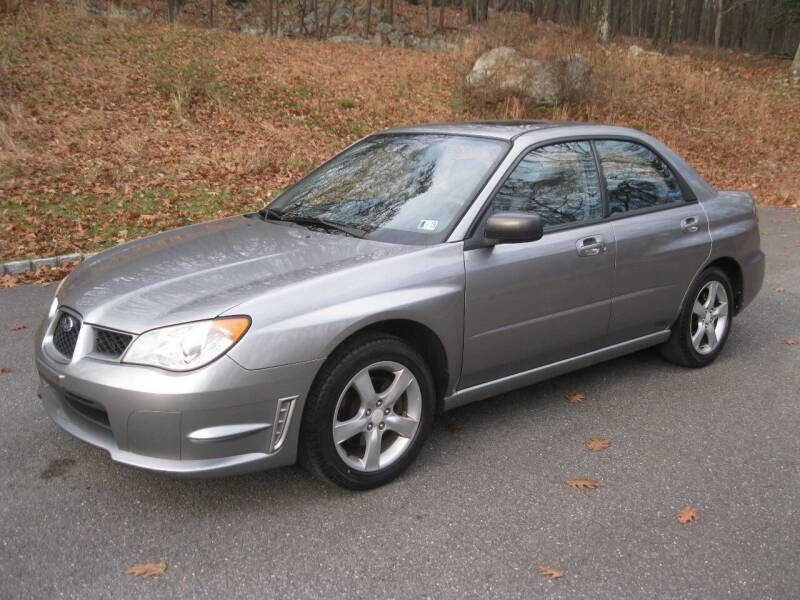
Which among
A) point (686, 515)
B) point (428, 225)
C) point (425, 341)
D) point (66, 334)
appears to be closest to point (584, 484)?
point (686, 515)

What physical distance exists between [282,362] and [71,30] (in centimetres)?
1696

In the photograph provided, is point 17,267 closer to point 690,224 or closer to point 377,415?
point 377,415

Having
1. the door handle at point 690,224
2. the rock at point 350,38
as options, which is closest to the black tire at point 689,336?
the door handle at point 690,224

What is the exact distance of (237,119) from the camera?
547 inches

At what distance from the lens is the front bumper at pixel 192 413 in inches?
119

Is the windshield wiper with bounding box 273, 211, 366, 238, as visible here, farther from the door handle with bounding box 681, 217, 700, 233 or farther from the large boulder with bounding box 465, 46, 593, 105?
the large boulder with bounding box 465, 46, 593, 105

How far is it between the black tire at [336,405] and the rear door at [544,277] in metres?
0.46

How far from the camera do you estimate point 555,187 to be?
441 cm

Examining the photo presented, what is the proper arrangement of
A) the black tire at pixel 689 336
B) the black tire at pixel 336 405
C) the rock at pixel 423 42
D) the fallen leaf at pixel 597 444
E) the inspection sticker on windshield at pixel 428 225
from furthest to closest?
the rock at pixel 423 42, the black tire at pixel 689 336, the fallen leaf at pixel 597 444, the inspection sticker on windshield at pixel 428 225, the black tire at pixel 336 405

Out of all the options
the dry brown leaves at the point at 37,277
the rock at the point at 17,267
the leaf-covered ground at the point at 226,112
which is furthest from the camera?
the leaf-covered ground at the point at 226,112

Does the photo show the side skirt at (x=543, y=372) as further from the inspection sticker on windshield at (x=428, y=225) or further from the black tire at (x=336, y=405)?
the inspection sticker on windshield at (x=428, y=225)

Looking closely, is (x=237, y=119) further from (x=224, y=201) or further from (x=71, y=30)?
(x=71, y=30)

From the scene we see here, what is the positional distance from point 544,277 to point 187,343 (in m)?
1.99

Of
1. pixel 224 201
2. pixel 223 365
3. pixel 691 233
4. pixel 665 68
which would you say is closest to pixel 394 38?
pixel 665 68
